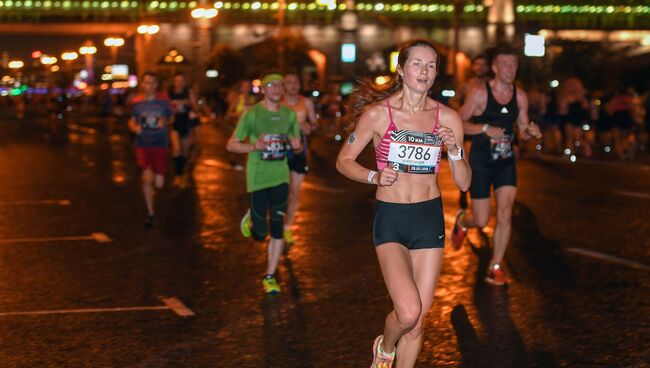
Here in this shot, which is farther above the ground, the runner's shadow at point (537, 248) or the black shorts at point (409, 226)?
the black shorts at point (409, 226)

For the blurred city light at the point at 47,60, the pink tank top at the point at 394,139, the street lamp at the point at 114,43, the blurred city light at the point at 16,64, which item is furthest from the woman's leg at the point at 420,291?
the blurred city light at the point at 47,60

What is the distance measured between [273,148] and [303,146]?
8.33ft

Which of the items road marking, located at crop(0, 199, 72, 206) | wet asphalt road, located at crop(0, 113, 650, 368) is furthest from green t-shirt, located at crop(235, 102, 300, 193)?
road marking, located at crop(0, 199, 72, 206)

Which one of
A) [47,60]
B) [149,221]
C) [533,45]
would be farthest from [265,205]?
[47,60]

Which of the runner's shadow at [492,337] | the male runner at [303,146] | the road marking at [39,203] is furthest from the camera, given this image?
the road marking at [39,203]

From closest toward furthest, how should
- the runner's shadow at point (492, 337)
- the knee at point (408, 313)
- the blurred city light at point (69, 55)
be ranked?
the knee at point (408, 313)
the runner's shadow at point (492, 337)
the blurred city light at point (69, 55)

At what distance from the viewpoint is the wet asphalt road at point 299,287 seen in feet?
21.3

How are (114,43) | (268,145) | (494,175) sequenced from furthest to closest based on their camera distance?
(114,43) → (494,175) → (268,145)

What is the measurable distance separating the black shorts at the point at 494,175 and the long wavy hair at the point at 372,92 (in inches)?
117

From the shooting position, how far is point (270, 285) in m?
8.22

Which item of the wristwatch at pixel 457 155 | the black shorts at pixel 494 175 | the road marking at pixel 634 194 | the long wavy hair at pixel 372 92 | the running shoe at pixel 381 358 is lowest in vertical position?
the road marking at pixel 634 194

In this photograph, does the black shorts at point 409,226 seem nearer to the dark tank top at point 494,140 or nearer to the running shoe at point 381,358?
the running shoe at point 381,358

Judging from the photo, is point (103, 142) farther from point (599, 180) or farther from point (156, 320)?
point (156, 320)

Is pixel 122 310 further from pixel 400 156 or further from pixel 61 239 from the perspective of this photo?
pixel 61 239
